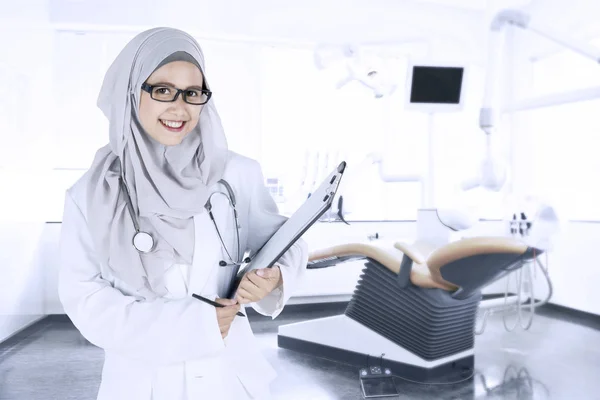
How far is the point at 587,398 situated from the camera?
7.18ft

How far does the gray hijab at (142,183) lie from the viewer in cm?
88

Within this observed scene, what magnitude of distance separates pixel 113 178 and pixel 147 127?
0.11 m

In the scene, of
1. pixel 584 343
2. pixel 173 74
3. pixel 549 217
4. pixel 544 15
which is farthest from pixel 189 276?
pixel 544 15

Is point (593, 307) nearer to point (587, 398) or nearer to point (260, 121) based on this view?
point (587, 398)

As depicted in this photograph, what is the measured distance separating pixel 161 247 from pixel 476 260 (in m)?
1.46

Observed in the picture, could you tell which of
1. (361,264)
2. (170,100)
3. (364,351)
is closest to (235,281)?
(170,100)

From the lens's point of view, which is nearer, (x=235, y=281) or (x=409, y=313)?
(x=235, y=281)

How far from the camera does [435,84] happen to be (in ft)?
8.07

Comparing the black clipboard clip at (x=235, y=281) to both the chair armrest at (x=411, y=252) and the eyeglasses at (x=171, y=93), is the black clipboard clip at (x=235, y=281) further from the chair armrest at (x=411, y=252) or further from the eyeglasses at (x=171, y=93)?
the chair armrest at (x=411, y=252)

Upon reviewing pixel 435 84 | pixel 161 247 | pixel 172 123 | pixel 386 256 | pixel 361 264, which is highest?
pixel 435 84

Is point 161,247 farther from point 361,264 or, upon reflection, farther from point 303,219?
point 361,264

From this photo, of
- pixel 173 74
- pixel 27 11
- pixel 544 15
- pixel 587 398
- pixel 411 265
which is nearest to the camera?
pixel 173 74

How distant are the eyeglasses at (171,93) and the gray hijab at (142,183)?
0.9 inches

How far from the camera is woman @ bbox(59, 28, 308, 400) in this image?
0.86 m
